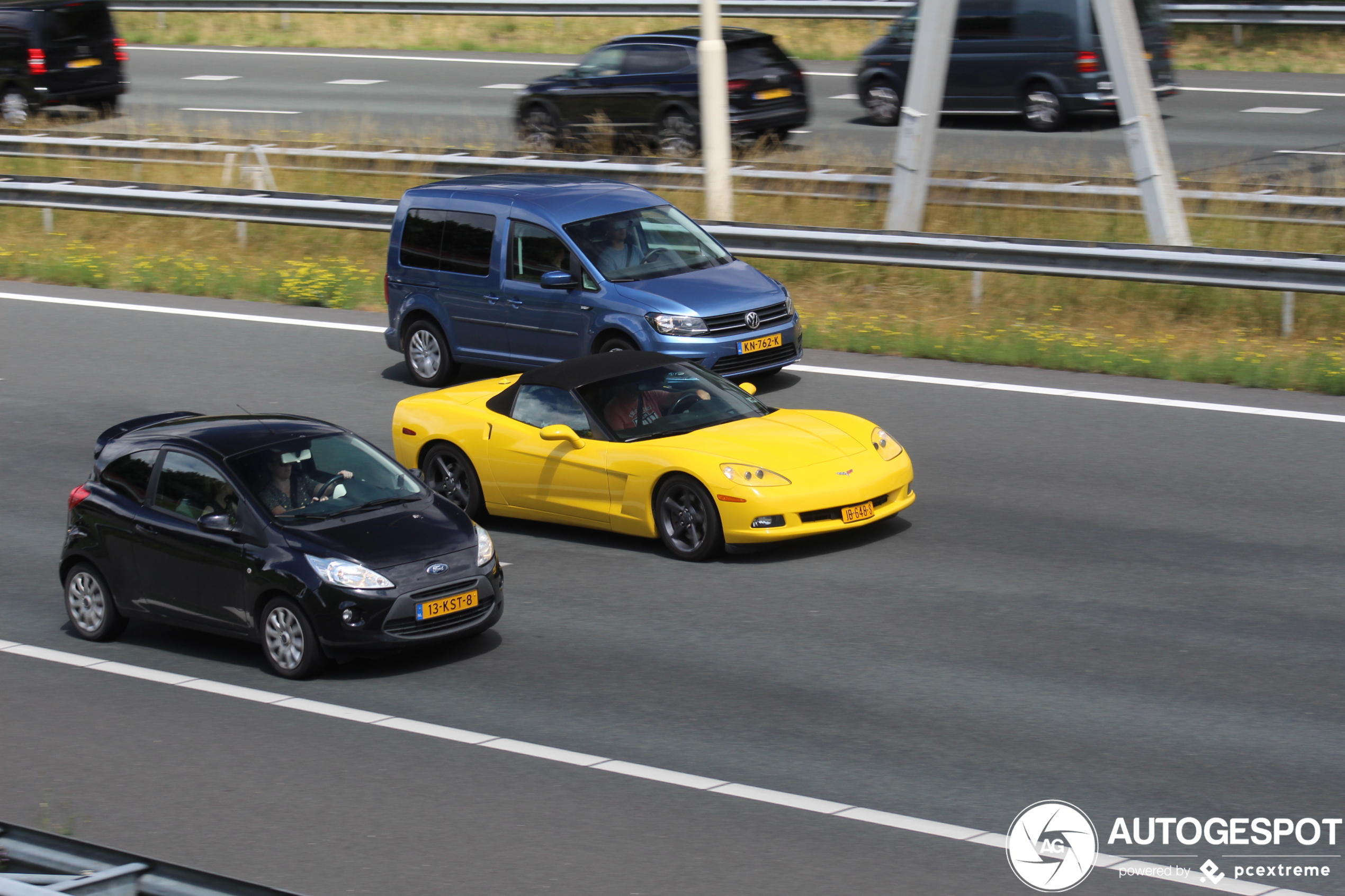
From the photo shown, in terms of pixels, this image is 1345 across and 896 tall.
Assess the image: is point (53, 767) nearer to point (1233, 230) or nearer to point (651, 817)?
point (651, 817)

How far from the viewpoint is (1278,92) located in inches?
1149

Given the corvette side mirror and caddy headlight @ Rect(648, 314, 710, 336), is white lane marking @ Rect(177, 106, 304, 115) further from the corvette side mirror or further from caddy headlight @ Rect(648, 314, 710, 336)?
the corvette side mirror

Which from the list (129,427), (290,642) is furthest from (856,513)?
(129,427)

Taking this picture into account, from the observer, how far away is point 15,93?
30.9 meters

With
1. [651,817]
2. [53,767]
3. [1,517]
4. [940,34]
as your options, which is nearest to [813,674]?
[651,817]

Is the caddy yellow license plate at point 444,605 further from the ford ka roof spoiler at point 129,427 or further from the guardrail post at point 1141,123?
the guardrail post at point 1141,123

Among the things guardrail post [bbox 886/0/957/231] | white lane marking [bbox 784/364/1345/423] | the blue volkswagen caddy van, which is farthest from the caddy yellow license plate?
guardrail post [bbox 886/0/957/231]

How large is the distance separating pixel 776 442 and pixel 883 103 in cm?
1767

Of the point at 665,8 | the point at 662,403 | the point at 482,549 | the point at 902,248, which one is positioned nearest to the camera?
the point at 482,549

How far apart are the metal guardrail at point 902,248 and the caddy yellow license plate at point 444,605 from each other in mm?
9053

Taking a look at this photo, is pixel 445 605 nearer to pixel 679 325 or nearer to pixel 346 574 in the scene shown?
pixel 346 574

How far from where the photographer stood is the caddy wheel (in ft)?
33.9

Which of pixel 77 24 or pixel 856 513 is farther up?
pixel 77 24

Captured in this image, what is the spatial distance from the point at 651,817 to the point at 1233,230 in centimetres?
1340
